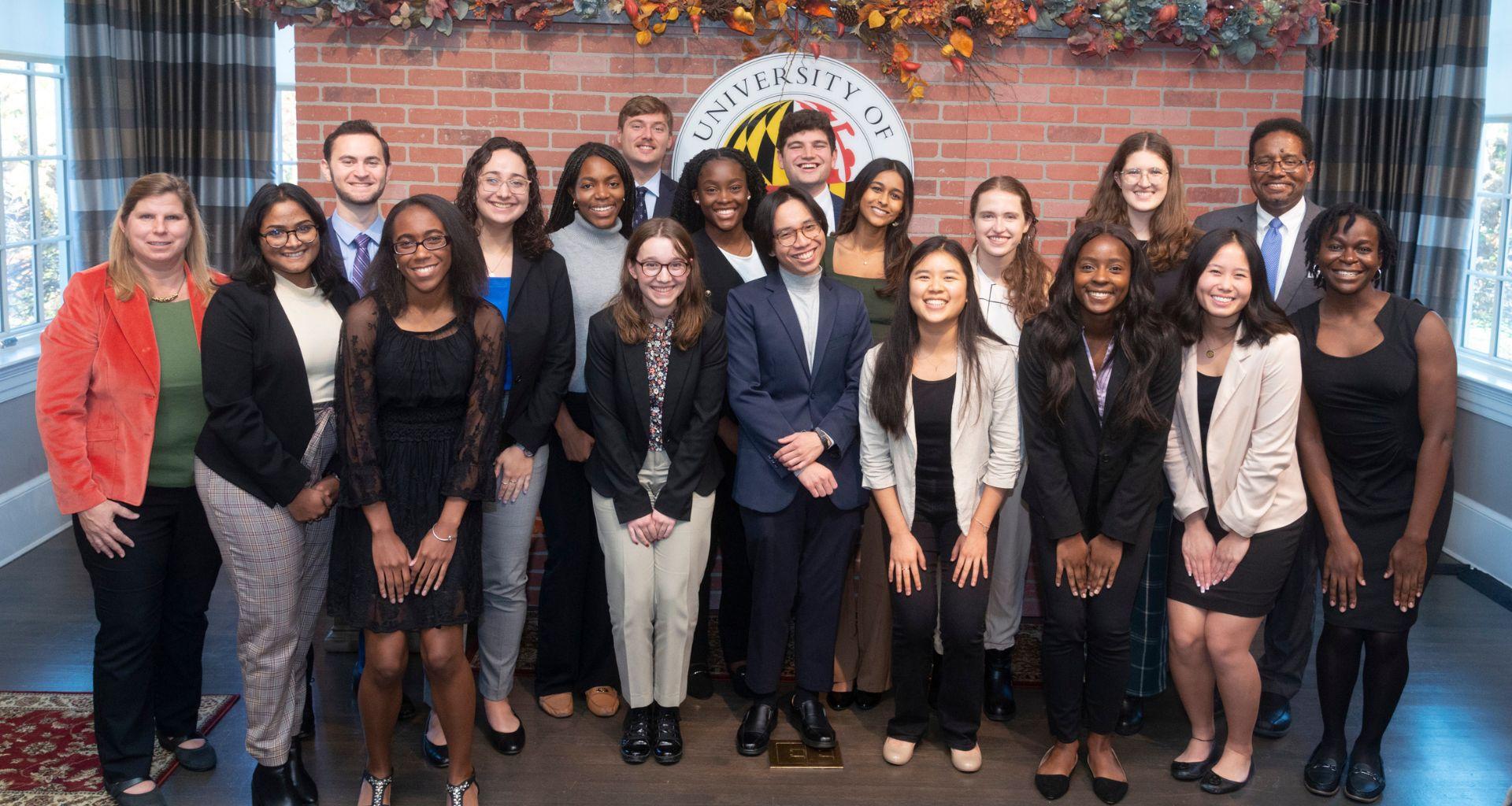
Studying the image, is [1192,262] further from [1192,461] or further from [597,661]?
[597,661]

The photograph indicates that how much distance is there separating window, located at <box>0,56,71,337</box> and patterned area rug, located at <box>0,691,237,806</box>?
100 inches

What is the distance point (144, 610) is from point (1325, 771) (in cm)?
323

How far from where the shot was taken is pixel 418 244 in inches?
116

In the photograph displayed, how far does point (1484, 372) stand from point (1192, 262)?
322 centimetres

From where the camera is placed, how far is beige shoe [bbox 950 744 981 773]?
3.45 meters

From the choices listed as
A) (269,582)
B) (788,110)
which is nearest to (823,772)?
(269,582)

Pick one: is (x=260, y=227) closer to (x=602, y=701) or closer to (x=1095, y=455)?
(x=602, y=701)

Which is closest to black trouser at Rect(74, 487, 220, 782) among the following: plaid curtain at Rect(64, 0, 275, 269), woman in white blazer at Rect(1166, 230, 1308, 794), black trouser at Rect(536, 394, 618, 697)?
black trouser at Rect(536, 394, 618, 697)

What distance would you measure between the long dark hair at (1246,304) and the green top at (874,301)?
2.73 ft

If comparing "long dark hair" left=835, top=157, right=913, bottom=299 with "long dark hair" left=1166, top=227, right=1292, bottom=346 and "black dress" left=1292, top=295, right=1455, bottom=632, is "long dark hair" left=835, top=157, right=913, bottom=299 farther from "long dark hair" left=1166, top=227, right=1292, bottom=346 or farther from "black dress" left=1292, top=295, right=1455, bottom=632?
"black dress" left=1292, top=295, right=1455, bottom=632

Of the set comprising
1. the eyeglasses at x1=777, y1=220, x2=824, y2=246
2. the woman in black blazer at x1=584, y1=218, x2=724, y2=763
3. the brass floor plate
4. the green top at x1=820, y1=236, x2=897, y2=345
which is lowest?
the brass floor plate

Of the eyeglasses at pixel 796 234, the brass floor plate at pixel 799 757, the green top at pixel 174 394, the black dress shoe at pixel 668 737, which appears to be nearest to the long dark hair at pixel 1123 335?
the eyeglasses at pixel 796 234

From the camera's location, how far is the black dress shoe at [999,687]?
381 centimetres

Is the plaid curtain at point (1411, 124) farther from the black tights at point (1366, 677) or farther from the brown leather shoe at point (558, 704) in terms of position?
the brown leather shoe at point (558, 704)
